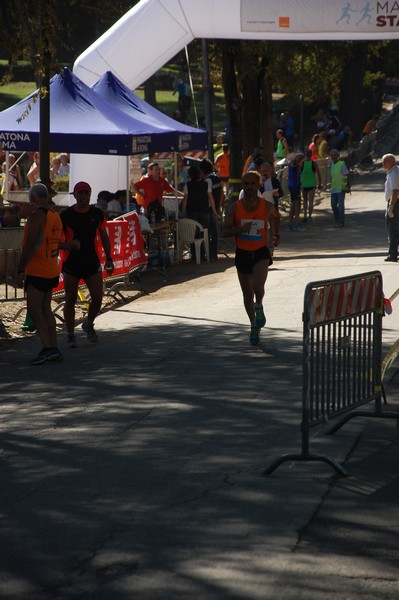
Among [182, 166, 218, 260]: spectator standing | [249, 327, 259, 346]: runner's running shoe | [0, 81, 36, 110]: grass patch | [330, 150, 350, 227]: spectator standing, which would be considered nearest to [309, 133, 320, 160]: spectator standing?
[330, 150, 350, 227]: spectator standing

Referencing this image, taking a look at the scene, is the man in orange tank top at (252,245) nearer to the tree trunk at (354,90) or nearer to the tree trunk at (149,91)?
the tree trunk at (149,91)

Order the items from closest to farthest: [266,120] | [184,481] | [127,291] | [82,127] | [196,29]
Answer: [184,481] < [127,291] < [82,127] < [196,29] < [266,120]

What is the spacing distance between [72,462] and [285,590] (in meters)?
2.93

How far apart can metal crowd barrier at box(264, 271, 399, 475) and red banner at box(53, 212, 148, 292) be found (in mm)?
8791

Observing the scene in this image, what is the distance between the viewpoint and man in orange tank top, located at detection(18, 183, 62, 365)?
12125 mm

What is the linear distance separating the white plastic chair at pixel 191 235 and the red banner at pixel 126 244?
2271 millimetres

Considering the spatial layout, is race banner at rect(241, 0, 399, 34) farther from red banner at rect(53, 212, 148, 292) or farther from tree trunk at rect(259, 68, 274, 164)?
tree trunk at rect(259, 68, 274, 164)

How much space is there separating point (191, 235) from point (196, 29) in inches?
157

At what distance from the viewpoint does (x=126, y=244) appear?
18719 mm

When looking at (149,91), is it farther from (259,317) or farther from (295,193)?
(259,317)

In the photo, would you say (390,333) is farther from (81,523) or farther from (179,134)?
(179,134)

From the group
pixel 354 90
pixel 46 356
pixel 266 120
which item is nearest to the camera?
pixel 46 356

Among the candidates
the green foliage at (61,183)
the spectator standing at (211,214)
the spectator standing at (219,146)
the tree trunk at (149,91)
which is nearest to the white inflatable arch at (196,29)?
the spectator standing at (211,214)

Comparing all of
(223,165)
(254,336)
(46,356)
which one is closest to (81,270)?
(46,356)
